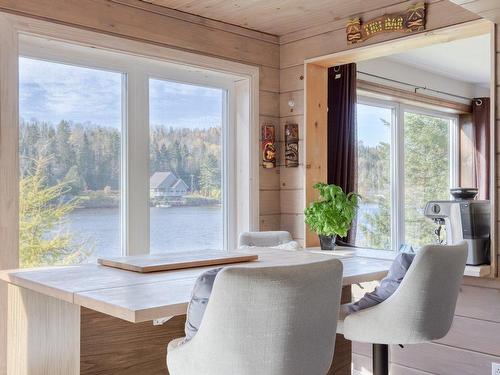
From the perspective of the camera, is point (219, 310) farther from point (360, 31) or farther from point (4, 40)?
point (360, 31)

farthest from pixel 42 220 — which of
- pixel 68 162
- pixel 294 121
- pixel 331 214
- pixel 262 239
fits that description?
pixel 294 121

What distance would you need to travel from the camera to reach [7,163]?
2.69 metres

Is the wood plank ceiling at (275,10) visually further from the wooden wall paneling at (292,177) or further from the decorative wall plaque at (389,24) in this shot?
the wooden wall paneling at (292,177)

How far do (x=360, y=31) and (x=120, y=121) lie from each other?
1.57 meters

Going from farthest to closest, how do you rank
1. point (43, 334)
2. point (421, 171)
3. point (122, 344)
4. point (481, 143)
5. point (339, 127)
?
point (481, 143)
point (421, 171)
point (339, 127)
point (122, 344)
point (43, 334)

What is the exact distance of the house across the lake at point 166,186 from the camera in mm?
3425

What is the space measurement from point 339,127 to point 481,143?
2779mm

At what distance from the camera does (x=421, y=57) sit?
4.92 metres

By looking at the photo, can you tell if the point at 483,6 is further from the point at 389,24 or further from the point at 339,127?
the point at 339,127

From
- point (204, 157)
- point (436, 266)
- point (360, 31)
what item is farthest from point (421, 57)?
point (436, 266)

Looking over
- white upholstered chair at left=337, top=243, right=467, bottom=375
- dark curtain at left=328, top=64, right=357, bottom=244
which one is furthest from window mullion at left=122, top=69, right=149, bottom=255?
white upholstered chair at left=337, top=243, right=467, bottom=375

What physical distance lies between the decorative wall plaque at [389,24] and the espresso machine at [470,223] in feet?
3.25

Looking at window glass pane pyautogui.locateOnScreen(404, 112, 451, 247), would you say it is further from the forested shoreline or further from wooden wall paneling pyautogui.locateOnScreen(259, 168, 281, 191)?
the forested shoreline

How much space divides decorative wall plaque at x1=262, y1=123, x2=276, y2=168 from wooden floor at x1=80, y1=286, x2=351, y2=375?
67.7 inches
